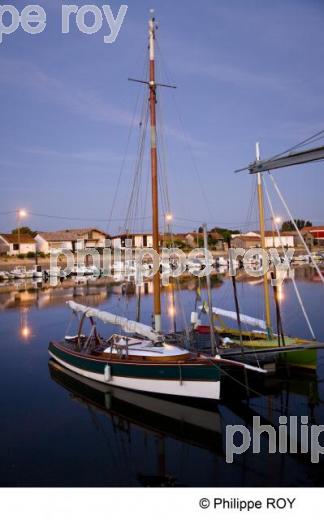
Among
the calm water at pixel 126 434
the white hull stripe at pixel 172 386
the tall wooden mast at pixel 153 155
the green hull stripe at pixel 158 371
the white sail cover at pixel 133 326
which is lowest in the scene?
the calm water at pixel 126 434

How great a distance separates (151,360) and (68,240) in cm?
7321

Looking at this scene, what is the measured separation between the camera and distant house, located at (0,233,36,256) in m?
73.9

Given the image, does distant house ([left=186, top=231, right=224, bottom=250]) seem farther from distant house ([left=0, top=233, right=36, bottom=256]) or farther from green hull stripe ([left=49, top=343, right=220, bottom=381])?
green hull stripe ([left=49, top=343, right=220, bottom=381])

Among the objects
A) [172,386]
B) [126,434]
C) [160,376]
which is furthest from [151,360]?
[126,434]

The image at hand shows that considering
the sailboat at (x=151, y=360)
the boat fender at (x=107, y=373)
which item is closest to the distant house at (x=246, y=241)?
the sailboat at (x=151, y=360)

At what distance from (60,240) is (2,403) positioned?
7101 centimetres

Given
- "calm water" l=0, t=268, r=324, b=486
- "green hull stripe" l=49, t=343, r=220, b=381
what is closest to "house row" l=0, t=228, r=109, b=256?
"calm water" l=0, t=268, r=324, b=486

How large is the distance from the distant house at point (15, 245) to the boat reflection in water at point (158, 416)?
214 ft

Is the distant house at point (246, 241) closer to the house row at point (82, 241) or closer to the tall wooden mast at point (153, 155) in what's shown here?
the house row at point (82, 241)

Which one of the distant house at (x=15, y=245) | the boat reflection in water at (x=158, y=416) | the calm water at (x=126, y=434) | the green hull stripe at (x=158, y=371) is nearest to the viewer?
the calm water at (x=126, y=434)

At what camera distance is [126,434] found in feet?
34.0

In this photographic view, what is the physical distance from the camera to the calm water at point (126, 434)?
8156 mm

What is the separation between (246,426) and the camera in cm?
1066

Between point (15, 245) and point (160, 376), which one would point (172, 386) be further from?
point (15, 245)
